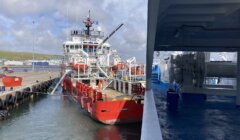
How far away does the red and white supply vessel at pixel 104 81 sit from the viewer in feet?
51.4

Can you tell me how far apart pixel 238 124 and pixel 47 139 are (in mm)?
9734

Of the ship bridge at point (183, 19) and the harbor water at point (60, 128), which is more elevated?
the ship bridge at point (183, 19)

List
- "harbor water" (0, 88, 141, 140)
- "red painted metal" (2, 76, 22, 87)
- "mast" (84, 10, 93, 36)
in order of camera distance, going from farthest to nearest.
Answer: "mast" (84, 10, 93, 36) → "red painted metal" (2, 76, 22, 87) → "harbor water" (0, 88, 141, 140)

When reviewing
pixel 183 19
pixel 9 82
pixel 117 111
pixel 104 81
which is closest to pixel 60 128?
pixel 117 111

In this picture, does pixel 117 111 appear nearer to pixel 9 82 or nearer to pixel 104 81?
pixel 104 81

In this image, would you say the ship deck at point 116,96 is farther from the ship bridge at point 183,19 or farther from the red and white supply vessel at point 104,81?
the ship bridge at point 183,19

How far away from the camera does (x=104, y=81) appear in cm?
2416

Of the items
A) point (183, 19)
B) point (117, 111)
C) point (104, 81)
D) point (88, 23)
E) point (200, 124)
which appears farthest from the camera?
point (88, 23)

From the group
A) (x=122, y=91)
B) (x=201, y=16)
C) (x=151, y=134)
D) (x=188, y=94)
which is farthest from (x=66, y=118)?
(x=151, y=134)

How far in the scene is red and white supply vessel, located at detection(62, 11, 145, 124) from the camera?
15664mm

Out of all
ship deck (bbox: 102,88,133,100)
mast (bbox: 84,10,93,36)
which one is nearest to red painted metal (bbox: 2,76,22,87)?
mast (bbox: 84,10,93,36)

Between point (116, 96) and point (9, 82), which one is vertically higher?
point (9, 82)

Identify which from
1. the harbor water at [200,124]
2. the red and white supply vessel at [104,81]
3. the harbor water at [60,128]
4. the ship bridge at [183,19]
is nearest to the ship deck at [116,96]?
the red and white supply vessel at [104,81]

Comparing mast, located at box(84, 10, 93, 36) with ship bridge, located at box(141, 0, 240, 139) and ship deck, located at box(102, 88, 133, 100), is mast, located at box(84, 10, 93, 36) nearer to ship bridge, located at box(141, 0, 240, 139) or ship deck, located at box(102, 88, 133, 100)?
ship deck, located at box(102, 88, 133, 100)
